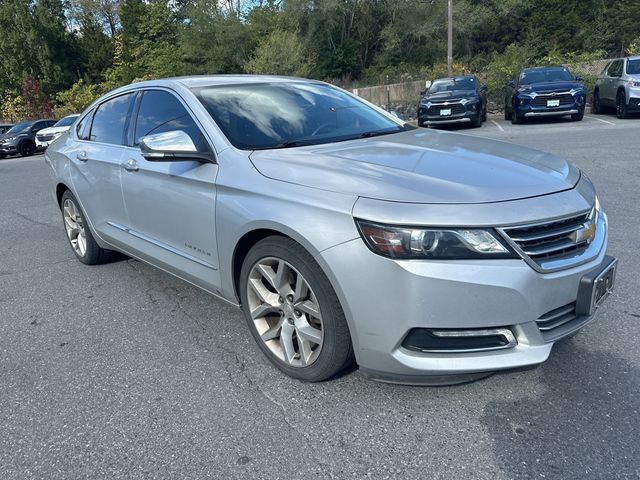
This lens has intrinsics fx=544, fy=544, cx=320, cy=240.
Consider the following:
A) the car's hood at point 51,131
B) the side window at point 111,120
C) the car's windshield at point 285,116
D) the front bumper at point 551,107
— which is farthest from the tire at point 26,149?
the car's windshield at point 285,116

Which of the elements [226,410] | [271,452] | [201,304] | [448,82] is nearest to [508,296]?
[271,452]

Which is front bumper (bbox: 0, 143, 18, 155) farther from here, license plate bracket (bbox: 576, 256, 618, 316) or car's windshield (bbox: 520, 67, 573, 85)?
license plate bracket (bbox: 576, 256, 618, 316)

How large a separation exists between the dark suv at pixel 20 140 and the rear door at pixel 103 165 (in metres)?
20.0

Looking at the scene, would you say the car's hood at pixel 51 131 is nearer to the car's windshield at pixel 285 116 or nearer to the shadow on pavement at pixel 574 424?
the car's windshield at pixel 285 116

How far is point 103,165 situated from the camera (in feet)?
13.8

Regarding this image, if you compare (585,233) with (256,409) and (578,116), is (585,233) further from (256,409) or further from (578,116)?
(578,116)

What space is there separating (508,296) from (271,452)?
122 cm

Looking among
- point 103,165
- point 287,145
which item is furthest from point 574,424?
point 103,165

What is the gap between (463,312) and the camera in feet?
7.50

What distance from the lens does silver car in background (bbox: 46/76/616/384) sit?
2.29 meters

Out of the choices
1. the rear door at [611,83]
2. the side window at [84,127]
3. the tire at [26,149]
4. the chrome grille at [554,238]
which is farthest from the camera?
the tire at [26,149]

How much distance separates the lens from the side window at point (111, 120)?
13.7 ft

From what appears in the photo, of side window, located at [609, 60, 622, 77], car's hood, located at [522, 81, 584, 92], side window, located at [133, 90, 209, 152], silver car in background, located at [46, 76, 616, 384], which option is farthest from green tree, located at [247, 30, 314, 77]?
silver car in background, located at [46, 76, 616, 384]

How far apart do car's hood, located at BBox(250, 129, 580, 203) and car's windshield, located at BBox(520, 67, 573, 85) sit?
1469 centimetres
